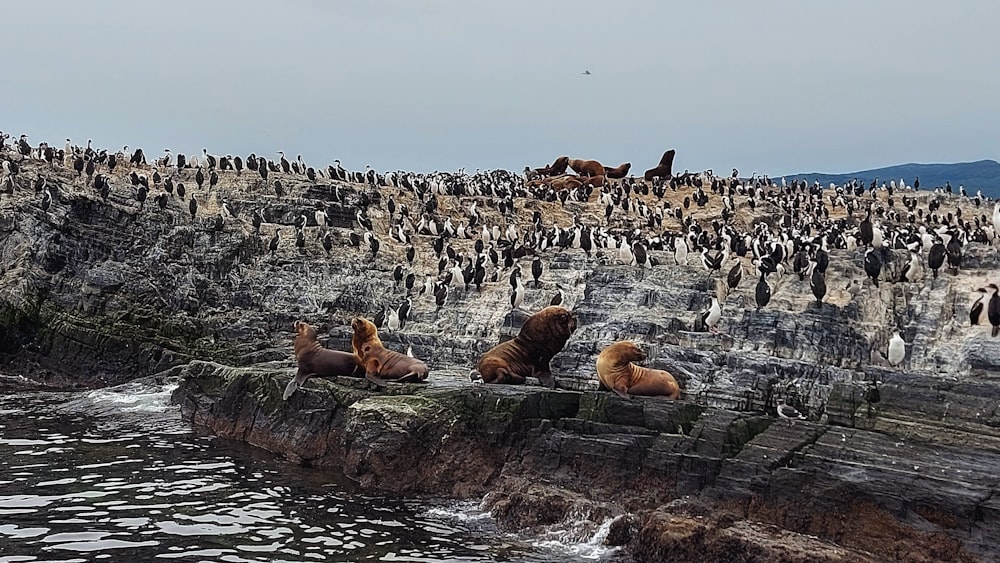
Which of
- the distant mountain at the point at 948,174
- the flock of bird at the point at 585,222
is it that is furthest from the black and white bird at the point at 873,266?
the distant mountain at the point at 948,174

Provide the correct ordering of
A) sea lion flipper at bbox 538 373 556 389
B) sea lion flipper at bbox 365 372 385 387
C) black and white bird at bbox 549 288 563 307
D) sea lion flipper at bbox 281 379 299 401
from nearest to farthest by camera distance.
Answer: sea lion flipper at bbox 538 373 556 389
sea lion flipper at bbox 365 372 385 387
sea lion flipper at bbox 281 379 299 401
black and white bird at bbox 549 288 563 307

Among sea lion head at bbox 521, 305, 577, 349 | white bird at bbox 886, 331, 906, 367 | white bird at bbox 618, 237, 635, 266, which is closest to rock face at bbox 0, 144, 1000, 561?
white bird at bbox 886, 331, 906, 367

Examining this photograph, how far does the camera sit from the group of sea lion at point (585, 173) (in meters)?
38.8

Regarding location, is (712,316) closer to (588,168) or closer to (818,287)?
(818,287)

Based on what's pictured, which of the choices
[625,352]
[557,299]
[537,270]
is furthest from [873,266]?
[625,352]

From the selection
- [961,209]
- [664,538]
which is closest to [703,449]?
[664,538]

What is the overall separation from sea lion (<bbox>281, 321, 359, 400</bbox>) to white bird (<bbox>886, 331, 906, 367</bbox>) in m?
9.10

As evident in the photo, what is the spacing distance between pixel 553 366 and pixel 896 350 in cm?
614

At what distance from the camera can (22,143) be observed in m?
29.1

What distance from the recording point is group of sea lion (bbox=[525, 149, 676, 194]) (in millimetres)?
38812

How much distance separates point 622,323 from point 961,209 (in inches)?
940

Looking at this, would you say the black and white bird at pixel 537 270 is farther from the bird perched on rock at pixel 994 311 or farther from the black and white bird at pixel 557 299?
the bird perched on rock at pixel 994 311

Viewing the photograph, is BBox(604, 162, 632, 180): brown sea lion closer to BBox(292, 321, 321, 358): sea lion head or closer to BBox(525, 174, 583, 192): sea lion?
BBox(525, 174, 583, 192): sea lion

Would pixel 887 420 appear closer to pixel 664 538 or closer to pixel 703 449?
pixel 703 449
